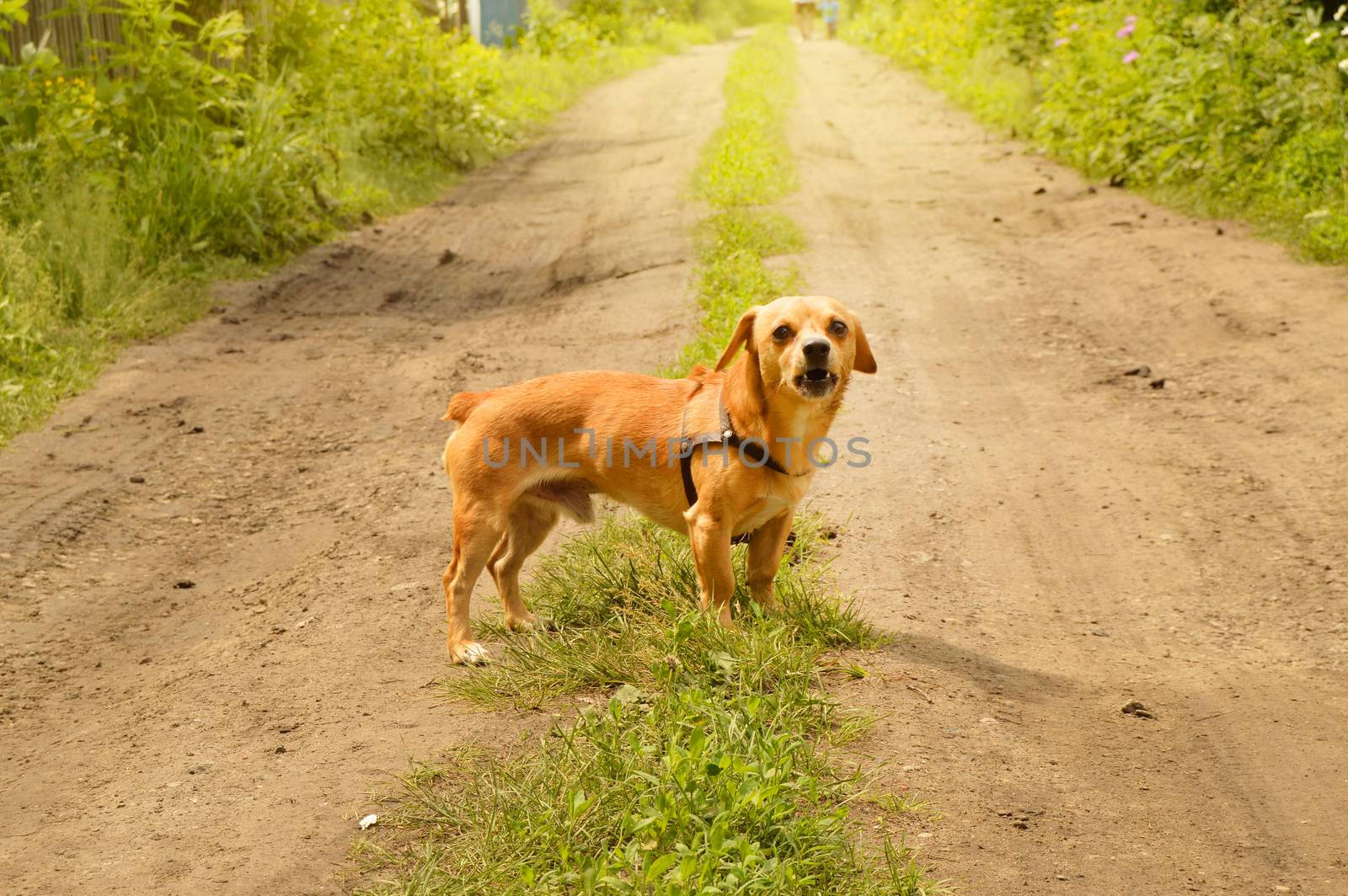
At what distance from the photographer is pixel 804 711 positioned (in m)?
3.72

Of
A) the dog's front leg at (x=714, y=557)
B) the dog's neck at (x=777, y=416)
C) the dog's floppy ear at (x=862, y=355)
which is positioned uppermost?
the dog's floppy ear at (x=862, y=355)

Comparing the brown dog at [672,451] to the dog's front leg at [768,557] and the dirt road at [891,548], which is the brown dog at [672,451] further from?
the dirt road at [891,548]

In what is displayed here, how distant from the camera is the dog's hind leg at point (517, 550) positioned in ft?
14.8

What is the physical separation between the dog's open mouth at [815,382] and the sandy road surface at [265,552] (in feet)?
4.31

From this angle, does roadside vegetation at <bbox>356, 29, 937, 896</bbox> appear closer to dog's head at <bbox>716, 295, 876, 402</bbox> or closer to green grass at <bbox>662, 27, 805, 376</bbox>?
Result: dog's head at <bbox>716, 295, 876, 402</bbox>

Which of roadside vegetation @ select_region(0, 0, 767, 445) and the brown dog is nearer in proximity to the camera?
the brown dog

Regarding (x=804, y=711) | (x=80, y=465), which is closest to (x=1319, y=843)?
(x=804, y=711)

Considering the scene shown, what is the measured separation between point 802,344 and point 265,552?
312cm

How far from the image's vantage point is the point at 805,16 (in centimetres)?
3453

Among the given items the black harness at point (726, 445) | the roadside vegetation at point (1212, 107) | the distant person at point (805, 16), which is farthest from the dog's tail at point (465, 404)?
the distant person at point (805, 16)

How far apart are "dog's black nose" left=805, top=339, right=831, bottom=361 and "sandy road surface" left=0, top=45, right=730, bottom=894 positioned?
140 cm

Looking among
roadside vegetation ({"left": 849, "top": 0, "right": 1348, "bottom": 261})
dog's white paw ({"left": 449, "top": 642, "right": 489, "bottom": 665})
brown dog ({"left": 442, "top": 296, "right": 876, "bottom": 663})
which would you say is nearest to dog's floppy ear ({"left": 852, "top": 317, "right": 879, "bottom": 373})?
brown dog ({"left": 442, "top": 296, "right": 876, "bottom": 663})

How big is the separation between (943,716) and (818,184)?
382 inches

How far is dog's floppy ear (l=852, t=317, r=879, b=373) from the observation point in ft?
13.6
